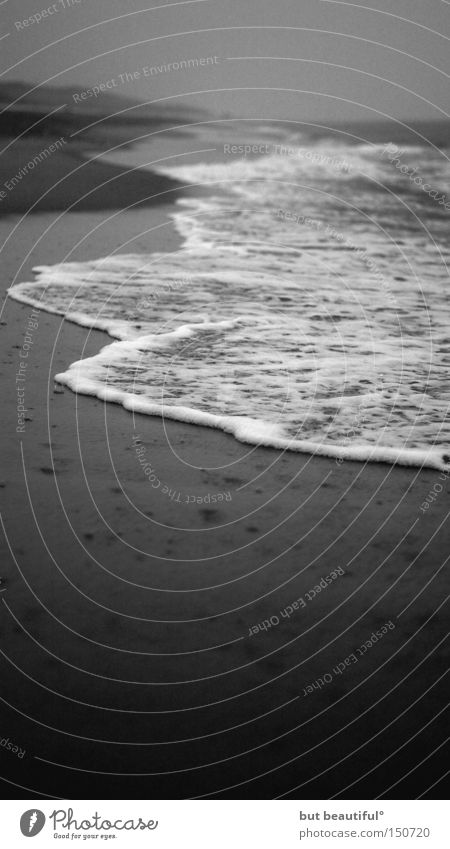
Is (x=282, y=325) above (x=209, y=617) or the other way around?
above

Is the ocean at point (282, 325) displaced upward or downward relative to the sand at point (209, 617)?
upward

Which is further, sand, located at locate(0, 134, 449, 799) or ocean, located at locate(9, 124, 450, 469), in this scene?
ocean, located at locate(9, 124, 450, 469)

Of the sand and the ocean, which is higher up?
the ocean

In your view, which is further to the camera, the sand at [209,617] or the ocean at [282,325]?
the ocean at [282,325]

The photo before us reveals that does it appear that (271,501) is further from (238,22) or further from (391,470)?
(238,22)

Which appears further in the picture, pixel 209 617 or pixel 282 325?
pixel 282 325
